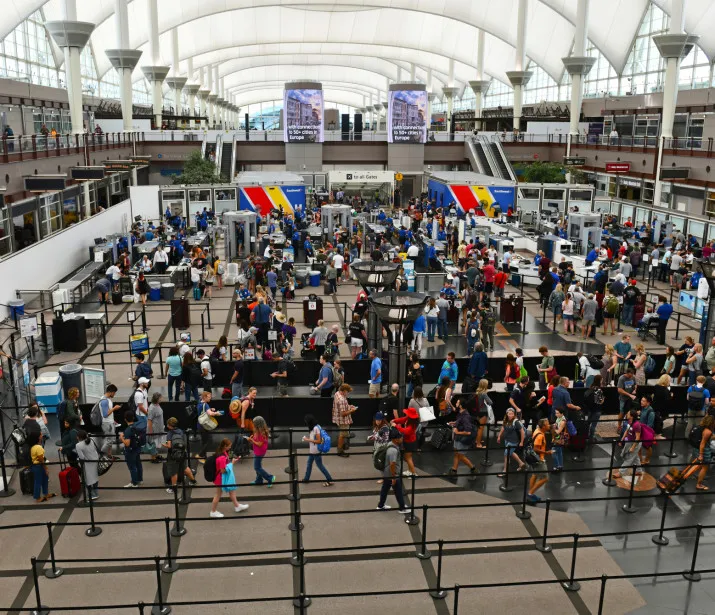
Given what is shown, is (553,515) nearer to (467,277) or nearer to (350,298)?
(467,277)

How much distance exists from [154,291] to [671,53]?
101ft

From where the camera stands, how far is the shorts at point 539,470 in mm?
10148

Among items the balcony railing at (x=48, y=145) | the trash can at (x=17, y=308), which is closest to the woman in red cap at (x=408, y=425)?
the trash can at (x=17, y=308)

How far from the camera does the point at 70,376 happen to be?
540 inches

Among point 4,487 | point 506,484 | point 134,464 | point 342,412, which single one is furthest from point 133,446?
point 506,484

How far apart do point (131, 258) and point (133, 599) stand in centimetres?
2318

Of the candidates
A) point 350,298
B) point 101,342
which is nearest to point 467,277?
point 350,298

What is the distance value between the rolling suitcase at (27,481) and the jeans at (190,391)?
3.55 meters

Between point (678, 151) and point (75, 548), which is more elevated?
point (678, 151)

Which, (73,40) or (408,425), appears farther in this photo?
(73,40)

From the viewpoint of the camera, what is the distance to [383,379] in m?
14.4

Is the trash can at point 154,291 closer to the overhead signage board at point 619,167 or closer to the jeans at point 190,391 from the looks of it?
the jeans at point 190,391

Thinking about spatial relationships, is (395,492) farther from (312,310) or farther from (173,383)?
(312,310)

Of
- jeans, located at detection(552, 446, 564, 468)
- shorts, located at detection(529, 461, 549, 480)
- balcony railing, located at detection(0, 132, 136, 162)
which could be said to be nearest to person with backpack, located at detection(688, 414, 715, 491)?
jeans, located at detection(552, 446, 564, 468)
